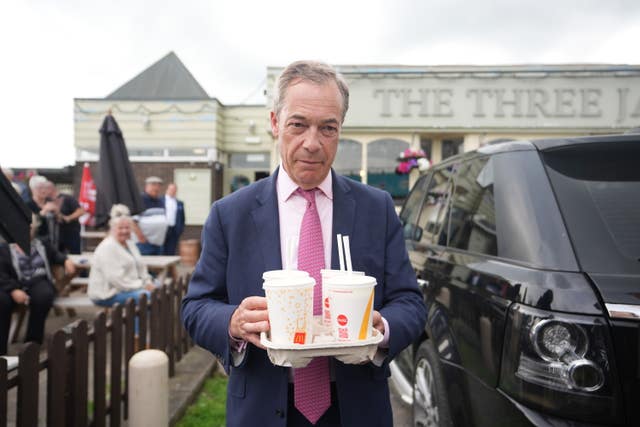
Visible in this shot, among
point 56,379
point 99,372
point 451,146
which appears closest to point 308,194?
point 56,379

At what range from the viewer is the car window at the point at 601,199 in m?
1.59

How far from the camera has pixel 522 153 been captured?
201cm

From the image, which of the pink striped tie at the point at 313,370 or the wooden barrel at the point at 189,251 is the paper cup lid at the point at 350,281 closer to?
the pink striped tie at the point at 313,370

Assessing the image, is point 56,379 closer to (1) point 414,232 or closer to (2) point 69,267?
(1) point 414,232

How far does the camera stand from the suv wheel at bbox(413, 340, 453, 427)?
2355 millimetres

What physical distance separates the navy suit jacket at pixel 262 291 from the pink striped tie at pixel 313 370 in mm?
50

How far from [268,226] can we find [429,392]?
65.0 inches

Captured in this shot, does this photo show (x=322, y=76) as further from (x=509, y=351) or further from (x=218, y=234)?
(x=509, y=351)

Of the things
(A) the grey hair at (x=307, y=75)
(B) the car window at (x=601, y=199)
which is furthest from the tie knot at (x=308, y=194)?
(B) the car window at (x=601, y=199)

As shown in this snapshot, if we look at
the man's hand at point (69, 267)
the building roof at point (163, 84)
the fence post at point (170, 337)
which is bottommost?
the fence post at point (170, 337)

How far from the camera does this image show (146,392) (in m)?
3.01

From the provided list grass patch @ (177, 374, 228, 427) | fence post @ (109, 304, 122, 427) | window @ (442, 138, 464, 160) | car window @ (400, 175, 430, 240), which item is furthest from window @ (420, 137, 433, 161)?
fence post @ (109, 304, 122, 427)

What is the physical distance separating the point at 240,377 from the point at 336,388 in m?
0.35

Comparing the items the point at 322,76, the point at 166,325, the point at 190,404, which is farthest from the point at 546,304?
the point at 166,325
